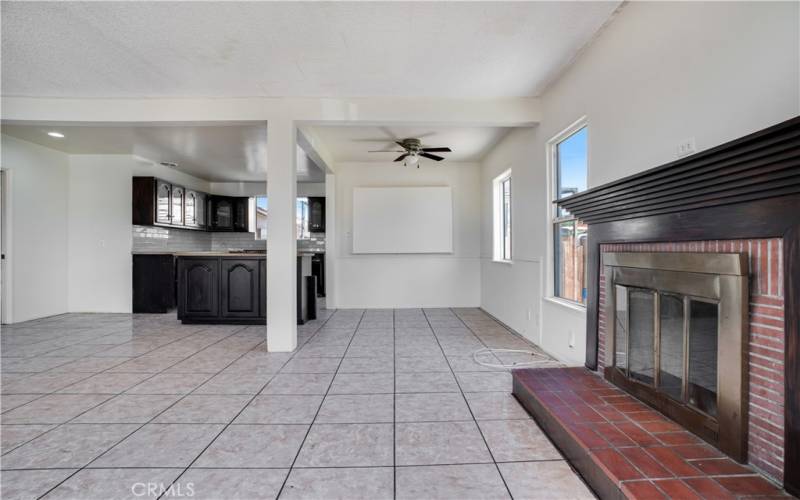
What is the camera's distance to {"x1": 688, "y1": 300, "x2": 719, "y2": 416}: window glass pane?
1598 millimetres

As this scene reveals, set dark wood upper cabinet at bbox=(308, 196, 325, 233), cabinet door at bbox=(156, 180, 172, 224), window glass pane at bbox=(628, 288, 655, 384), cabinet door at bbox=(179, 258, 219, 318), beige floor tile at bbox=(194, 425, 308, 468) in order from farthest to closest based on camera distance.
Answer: dark wood upper cabinet at bbox=(308, 196, 325, 233), cabinet door at bbox=(156, 180, 172, 224), cabinet door at bbox=(179, 258, 219, 318), window glass pane at bbox=(628, 288, 655, 384), beige floor tile at bbox=(194, 425, 308, 468)

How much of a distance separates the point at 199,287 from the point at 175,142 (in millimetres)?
2116

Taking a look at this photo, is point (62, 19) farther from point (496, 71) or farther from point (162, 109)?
point (496, 71)

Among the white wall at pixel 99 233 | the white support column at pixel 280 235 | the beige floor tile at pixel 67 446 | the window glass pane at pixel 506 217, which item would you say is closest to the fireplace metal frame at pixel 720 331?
the beige floor tile at pixel 67 446

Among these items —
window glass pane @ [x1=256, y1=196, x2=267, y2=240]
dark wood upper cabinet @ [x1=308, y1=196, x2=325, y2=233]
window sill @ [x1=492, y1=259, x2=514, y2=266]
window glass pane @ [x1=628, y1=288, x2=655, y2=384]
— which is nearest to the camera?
window glass pane @ [x1=628, y1=288, x2=655, y2=384]

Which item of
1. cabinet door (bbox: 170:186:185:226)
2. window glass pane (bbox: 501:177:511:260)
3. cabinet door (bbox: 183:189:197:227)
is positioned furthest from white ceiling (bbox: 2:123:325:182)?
window glass pane (bbox: 501:177:511:260)

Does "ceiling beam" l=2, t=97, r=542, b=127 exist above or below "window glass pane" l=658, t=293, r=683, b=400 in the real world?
above

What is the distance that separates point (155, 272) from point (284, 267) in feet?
12.0

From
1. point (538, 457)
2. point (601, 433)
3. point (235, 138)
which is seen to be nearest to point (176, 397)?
point (538, 457)

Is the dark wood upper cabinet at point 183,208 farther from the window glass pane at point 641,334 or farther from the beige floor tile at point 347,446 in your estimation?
the window glass pane at point 641,334

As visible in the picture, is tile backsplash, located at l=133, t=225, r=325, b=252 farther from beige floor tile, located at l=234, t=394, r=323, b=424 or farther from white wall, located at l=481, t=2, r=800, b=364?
white wall, located at l=481, t=2, r=800, b=364

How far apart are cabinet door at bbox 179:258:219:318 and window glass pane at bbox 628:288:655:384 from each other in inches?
192

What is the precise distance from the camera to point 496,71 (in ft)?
10.3

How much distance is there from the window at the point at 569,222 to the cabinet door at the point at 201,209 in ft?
22.6
